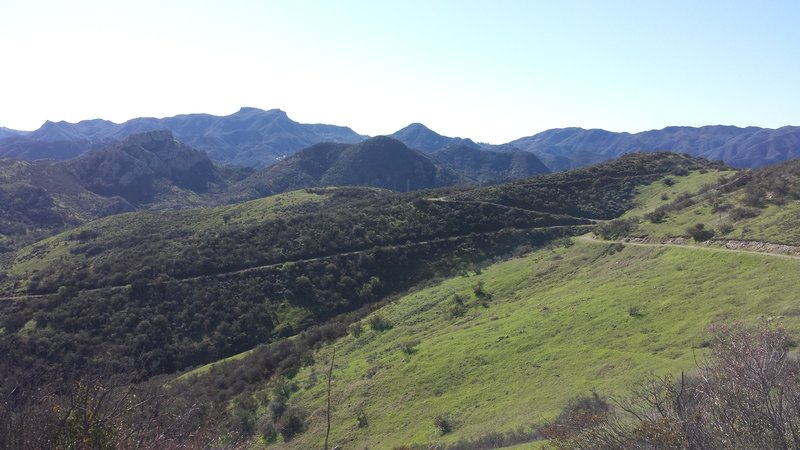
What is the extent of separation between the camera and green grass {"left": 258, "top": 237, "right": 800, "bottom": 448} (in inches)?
880

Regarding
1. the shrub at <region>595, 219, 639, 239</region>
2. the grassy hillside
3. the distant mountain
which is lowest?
the distant mountain

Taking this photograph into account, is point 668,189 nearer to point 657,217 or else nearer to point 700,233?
point 657,217

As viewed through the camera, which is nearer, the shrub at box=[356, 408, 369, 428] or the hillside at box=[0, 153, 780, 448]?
the hillside at box=[0, 153, 780, 448]

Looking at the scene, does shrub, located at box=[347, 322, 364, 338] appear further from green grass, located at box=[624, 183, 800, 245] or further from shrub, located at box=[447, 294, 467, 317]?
green grass, located at box=[624, 183, 800, 245]

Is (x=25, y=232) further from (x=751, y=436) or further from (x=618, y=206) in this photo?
(x=751, y=436)

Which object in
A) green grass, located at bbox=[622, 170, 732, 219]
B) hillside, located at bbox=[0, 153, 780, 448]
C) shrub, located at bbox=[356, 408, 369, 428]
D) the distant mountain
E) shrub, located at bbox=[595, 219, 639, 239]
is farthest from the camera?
the distant mountain

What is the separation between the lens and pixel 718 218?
4200cm

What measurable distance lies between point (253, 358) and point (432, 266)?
29.9 meters

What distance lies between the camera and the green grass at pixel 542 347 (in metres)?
22.4

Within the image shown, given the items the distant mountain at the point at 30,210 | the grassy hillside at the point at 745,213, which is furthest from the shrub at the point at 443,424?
the distant mountain at the point at 30,210

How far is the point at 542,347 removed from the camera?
28.2 meters

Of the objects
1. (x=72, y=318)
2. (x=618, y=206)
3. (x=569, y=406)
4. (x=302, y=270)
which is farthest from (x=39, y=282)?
(x=618, y=206)

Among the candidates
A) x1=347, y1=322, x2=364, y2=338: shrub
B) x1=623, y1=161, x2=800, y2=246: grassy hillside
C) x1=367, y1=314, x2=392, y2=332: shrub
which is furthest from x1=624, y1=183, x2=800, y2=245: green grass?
x1=347, y1=322, x2=364, y2=338: shrub

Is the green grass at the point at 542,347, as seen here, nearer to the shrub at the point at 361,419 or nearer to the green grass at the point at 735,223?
the shrub at the point at 361,419
